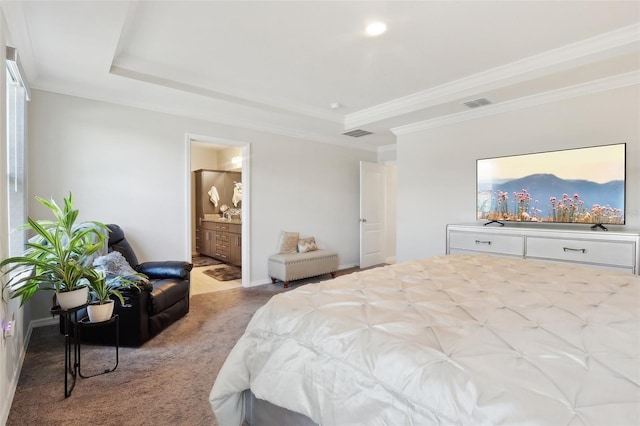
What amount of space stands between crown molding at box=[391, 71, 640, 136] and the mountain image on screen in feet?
2.84

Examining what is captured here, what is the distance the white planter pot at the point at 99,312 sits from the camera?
2178 mm

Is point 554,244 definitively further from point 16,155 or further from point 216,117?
point 16,155

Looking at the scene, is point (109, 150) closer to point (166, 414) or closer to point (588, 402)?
point (166, 414)

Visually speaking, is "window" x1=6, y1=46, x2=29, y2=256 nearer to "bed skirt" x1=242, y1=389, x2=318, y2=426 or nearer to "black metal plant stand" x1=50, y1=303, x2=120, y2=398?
"black metal plant stand" x1=50, y1=303, x2=120, y2=398

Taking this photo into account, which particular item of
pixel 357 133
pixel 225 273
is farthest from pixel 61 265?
pixel 357 133

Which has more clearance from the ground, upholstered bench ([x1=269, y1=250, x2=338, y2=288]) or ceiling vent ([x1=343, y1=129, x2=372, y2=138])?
ceiling vent ([x1=343, y1=129, x2=372, y2=138])

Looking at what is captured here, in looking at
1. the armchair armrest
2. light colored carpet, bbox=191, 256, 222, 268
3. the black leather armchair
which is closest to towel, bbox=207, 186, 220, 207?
light colored carpet, bbox=191, 256, 222, 268

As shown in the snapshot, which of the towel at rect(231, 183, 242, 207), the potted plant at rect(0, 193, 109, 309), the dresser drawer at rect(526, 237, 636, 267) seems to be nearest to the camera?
the potted plant at rect(0, 193, 109, 309)

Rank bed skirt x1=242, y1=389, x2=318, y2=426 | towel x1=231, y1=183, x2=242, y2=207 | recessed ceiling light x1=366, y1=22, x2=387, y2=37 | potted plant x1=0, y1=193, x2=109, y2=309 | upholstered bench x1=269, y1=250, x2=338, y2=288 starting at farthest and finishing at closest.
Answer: towel x1=231, y1=183, x2=242, y2=207 < upholstered bench x1=269, y1=250, x2=338, y2=288 < recessed ceiling light x1=366, y1=22, x2=387, y2=37 < potted plant x1=0, y1=193, x2=109, y2=309 < bed skirt x1=242, y1=389, x2=318, y2=426

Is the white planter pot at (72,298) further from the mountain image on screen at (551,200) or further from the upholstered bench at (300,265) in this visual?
the mountain image on screen at (551,200)

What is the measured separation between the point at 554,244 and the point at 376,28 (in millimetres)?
2661

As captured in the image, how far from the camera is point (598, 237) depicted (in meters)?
2.85

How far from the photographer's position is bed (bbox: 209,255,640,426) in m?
0.78

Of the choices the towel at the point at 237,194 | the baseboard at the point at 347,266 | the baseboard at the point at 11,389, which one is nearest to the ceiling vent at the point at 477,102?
the baseboard at the point at 347,266
